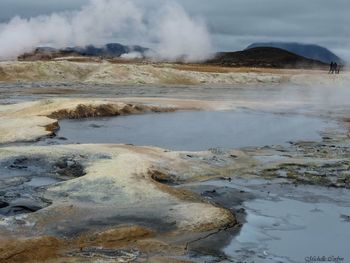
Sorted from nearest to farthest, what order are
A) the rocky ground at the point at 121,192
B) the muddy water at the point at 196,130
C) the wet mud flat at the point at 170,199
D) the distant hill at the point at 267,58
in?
the rocky ground at the point at 121,192
the wet mud flat at the point at 170,199
the muddy water at the point at 196,130
the distant hill at the point at 267,58

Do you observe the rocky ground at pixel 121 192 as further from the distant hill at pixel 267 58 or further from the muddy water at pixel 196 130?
the distant hill at pixel 267 58

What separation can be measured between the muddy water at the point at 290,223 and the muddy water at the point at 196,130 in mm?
5407

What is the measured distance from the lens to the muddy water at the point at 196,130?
16.8 metres

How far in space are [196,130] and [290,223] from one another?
1138 cm

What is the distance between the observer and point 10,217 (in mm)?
7715

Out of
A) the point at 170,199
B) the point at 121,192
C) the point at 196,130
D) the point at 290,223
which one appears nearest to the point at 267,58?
the point at 196,130

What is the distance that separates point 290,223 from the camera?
27.0 feet

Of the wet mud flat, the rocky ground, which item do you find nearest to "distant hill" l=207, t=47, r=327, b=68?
the rocky ground

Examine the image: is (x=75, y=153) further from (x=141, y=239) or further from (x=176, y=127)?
(x=176, y=127)

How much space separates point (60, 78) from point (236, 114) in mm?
37157

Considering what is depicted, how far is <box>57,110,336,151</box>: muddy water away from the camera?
16844 millimetres

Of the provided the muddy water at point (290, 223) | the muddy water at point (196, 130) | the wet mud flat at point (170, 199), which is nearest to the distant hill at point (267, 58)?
the muddy water at point (196, 130)

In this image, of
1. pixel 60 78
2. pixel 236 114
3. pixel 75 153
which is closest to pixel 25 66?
pixel 60 78

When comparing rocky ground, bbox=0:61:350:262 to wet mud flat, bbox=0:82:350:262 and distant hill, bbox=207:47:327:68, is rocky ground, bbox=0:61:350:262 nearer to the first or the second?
wet mud flat, bbox=0:82:350:262
